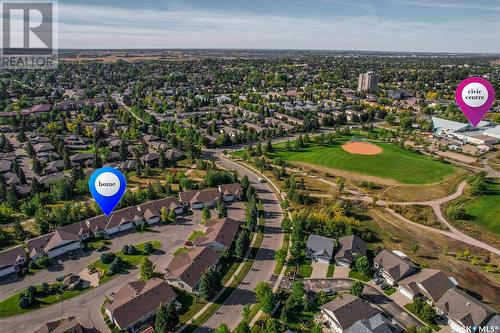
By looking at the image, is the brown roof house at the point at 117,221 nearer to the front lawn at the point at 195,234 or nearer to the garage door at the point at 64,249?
the garage door at the point at 64,249

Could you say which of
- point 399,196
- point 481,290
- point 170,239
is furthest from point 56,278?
point 399,196

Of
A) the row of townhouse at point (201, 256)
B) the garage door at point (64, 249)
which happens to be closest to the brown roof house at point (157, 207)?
the row of townhouse at point (201, 256)

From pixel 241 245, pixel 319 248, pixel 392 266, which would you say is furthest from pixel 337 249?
pixel 241 245

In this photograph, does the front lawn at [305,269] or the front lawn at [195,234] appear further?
the front lawn at [195,234]

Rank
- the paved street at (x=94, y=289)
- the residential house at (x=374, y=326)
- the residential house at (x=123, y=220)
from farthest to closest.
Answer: the residential house at (x=123, y=220) → the paved street at (x=94, y=289) → the residential house at (x=374, y=326)

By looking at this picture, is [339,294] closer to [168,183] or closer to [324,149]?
[168,183]

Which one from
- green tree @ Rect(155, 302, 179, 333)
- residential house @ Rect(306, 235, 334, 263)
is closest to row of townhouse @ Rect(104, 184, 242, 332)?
green tree @ Rect(155, 302, 179, 333)
